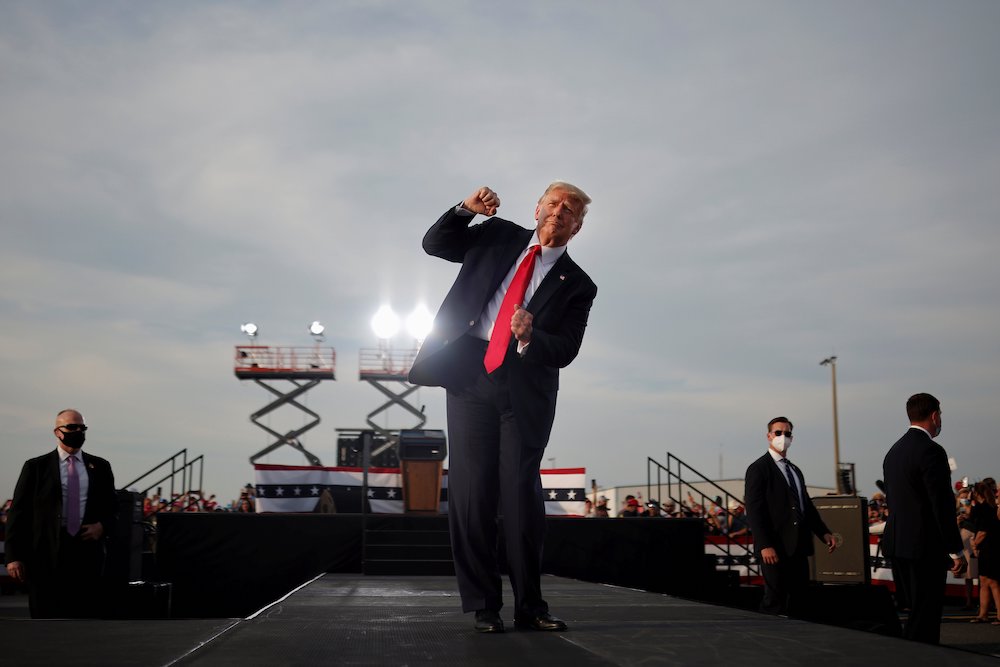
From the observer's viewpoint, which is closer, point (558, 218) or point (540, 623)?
point (540, 623)

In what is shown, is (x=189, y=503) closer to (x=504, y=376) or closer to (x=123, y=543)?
(x=123, y=543)

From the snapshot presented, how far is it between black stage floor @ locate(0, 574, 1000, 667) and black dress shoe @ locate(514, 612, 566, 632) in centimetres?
4

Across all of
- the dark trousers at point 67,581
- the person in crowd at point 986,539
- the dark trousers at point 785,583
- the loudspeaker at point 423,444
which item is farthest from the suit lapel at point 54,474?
the person in crowd at point 986,539

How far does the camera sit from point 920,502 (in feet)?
17.2

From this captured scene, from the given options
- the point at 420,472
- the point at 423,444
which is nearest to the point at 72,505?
the point at 420,472

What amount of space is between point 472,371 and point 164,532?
9.47m

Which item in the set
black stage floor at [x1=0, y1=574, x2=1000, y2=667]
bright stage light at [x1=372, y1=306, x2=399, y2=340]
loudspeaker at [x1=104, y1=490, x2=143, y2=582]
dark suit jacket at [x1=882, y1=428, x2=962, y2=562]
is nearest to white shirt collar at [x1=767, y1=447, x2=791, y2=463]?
dark suit jacket at [x1=882, y1=428, x2=962, y2=562]

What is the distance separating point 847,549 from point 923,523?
594 centimetres

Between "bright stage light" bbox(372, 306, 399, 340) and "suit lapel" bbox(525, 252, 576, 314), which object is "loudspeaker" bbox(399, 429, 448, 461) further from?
"bright stage light" bbox(372, 306, 399, 340)

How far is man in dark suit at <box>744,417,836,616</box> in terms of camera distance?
276 inches

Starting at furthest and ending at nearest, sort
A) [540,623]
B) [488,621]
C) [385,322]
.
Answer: [385,322]
[540,623]
[488,621]

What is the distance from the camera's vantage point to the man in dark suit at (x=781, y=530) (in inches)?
276

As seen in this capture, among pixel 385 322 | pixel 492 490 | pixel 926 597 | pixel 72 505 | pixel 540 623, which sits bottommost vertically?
pixel 926 597

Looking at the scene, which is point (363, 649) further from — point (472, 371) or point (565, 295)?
point (565, 295)
